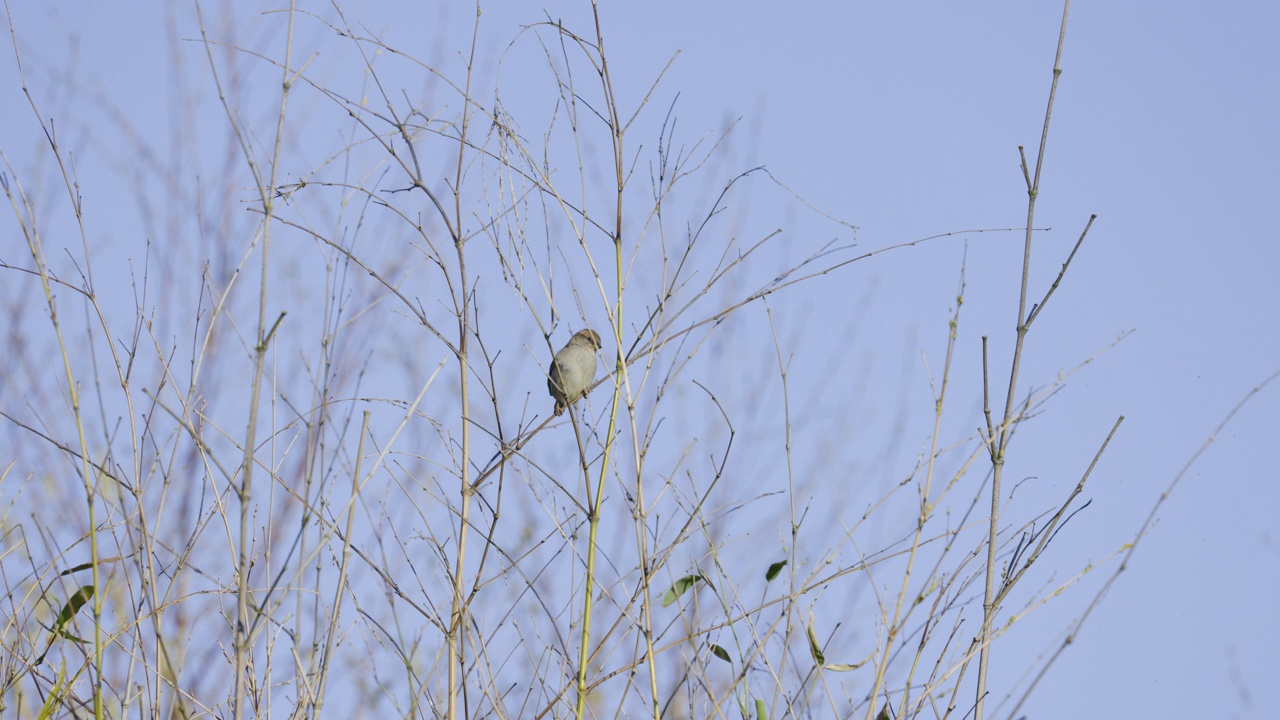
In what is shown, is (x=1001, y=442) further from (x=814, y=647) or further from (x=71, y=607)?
(x=71, y=607)

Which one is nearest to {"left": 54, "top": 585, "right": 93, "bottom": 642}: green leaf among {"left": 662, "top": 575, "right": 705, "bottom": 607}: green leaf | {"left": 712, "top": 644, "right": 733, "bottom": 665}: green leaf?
{"left": 662, "top": 575, "right": 705, "bottom": 607}: green leaf

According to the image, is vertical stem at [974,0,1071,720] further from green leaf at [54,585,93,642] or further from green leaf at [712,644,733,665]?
green leaf at [54,585,93,642]

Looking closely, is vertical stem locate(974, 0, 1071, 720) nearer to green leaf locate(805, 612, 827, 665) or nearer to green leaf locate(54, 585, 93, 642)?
green leaf locate(805, 612, 827, 665)

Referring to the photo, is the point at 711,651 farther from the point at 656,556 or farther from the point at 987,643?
the point at 987,643

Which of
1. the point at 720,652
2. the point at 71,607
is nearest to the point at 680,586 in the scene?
the point at 720,652

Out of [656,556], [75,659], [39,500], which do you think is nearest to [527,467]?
[656,556]

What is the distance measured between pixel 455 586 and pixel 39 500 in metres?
1.81

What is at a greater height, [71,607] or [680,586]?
[680,586]

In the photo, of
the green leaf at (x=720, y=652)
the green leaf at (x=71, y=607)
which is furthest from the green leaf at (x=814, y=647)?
the green leaf at (x=71, y=607)

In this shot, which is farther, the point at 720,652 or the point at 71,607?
the point at 720,652

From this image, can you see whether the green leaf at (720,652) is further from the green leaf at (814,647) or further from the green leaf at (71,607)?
the green leaf at (71,607)

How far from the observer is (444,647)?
2271 mm

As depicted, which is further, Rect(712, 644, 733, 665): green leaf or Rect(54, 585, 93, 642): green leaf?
Rect(712, 644, 733, 665): green leaf

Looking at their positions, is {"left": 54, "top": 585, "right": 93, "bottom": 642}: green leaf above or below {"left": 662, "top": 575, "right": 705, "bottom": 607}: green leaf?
below
